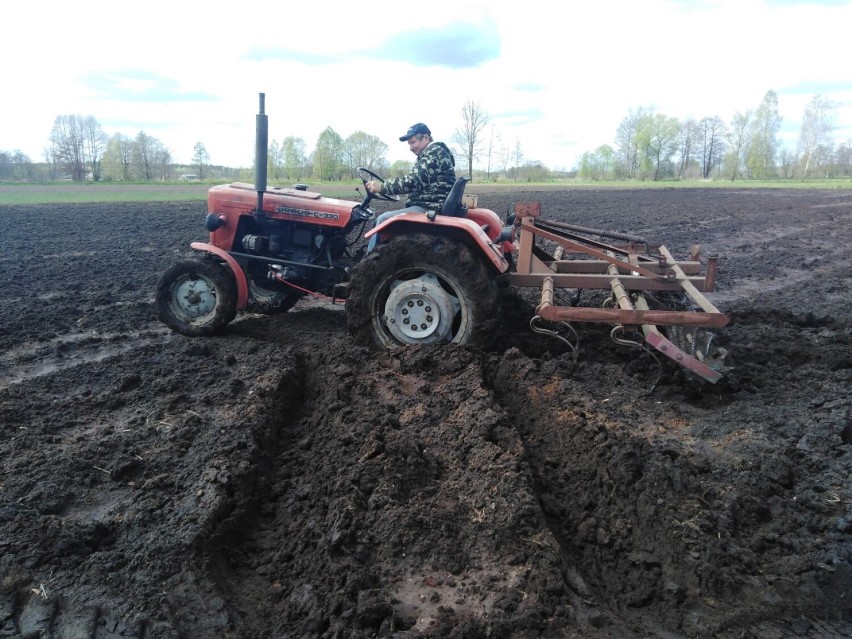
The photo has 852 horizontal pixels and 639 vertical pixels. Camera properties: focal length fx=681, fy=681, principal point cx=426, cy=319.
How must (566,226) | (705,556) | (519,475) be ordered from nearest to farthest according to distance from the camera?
(705,556) < (519,475) < (566,226)

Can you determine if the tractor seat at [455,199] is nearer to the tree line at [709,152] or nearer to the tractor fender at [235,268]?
the tractor fender at [235,268]

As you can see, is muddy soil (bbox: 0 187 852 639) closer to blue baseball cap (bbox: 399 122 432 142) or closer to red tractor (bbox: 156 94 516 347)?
red tractor (bbox: 156 94 516 347)

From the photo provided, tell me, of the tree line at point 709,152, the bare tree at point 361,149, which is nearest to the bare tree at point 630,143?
the tree line at point 709,152

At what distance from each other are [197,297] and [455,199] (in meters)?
2.44

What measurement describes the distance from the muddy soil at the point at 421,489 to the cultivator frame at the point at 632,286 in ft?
1.17

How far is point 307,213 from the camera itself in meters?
6.04

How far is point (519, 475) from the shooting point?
3.43 metres

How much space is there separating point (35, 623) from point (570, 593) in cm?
208

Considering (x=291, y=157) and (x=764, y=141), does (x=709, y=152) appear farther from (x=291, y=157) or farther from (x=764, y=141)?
(x=291, y=157)

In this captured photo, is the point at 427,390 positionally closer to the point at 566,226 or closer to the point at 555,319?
the point at 555,319

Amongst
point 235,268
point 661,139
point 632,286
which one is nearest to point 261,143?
point 235,268

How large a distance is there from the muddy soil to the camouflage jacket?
1324mm

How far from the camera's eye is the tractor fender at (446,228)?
514 cm

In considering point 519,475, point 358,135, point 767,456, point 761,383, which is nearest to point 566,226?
point 761,383
